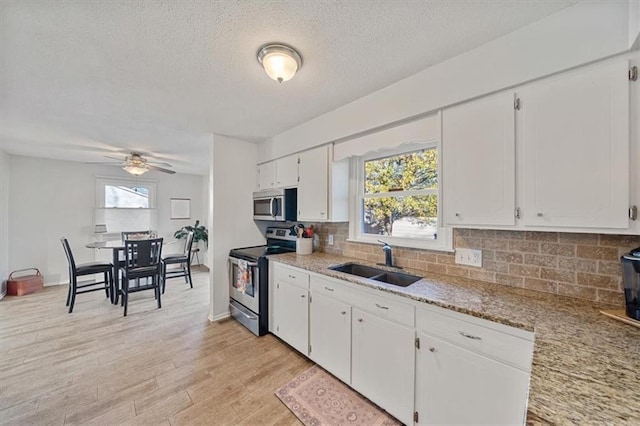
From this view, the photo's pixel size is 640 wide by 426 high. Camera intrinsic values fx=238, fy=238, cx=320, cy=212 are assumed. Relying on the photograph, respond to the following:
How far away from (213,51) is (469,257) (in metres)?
2.29

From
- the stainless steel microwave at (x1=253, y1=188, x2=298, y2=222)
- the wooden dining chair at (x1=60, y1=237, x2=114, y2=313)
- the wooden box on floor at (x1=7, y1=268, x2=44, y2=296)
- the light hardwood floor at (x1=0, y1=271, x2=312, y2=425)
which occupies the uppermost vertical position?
the stainless steel microwave at (x1=253, y1=188, x2=298, y2=222)

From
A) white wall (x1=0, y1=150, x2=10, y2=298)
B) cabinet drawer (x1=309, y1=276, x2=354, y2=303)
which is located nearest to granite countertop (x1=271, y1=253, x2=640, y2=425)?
cabinet drawer (x1=309, y1=276, x2=354, y2=303)

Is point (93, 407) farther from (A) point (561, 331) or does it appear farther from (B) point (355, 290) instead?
(A) point (561, 331)

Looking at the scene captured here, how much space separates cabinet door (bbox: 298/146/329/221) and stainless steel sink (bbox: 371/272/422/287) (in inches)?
32.9

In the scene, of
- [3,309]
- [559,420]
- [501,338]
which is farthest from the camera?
[3,309]

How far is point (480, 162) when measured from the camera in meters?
1.51

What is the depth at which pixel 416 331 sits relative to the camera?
4.77 ft

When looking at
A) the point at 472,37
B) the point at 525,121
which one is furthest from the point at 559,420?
the point at 472,37

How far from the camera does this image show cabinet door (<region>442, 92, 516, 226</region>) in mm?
1406

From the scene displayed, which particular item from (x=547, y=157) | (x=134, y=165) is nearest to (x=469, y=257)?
(x=547, y=157)

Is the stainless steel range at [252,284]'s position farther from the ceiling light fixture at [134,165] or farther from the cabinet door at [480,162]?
the ceiling light fixture at [134,165]

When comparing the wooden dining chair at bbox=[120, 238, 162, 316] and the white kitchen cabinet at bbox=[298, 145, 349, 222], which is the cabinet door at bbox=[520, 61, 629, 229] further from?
the wooden dining chair at bbox=[120, 238, 162, 316]

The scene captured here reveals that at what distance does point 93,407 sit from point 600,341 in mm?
3016

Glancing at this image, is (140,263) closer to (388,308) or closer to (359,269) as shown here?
(359,269)
